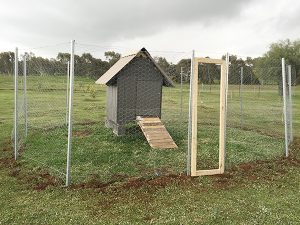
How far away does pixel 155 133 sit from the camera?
41.9ft

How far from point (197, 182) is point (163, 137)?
395cm

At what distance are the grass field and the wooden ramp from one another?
41 centimetres

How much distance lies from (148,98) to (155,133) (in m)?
1.73

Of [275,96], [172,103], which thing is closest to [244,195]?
[172,103]

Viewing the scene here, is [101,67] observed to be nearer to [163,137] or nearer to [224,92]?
[163,137]

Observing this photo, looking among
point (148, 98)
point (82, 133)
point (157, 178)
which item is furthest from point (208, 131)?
point (157, 178)

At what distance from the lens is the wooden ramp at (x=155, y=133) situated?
12.3 meters

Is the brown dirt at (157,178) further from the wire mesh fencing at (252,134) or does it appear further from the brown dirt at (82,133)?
the brown dirt at (82,133)

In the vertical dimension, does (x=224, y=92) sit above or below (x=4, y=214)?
above

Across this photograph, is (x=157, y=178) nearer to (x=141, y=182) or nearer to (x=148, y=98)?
(x=141, y=182)

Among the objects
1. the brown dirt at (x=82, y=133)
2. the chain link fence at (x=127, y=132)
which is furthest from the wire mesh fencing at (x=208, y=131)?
the brown dirt at (x=82, y=133)

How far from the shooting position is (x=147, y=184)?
8.62 meters

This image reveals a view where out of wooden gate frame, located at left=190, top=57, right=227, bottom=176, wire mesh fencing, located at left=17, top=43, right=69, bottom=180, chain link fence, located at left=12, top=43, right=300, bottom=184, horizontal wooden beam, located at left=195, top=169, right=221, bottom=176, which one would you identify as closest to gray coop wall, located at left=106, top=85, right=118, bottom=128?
chain link fence, located at left=12, top=43, right=300, bottom=184

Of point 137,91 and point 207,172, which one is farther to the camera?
point 137,91
